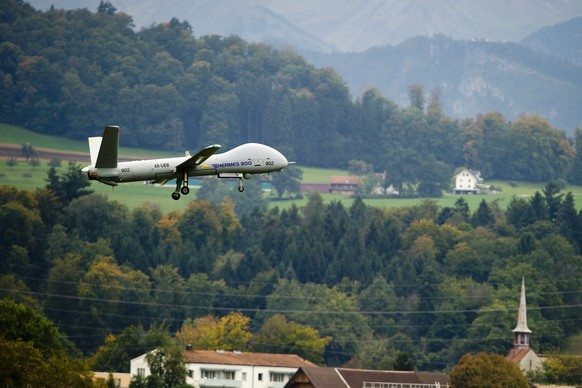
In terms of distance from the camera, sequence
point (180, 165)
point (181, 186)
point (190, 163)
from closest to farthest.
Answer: point (190, 163)
point (180, 165)
point (181, 186)

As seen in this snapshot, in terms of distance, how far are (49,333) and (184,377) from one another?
83.3 feet

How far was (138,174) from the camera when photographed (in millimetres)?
72938

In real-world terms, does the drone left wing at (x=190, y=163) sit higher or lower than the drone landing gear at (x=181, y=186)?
higher

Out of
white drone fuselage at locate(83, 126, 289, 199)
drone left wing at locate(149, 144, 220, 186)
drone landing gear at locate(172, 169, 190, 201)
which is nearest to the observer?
white drone fuselage at locate(83, 126, 289, 199)

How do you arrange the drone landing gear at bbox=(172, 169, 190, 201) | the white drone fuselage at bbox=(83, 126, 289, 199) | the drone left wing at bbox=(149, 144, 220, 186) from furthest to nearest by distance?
the drone landing gear at bbox=(172, 169, 190, 201), the drone left wing at bbox=(149, 144, 220, 186), the white drone fuselage at bbox=(83, 126, 289, 199)

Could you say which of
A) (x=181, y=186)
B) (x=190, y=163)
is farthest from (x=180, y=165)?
(x=181, y=186)

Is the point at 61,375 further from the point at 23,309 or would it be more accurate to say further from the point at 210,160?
the point at 210,160

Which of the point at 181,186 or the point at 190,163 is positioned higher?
the point at 190,163

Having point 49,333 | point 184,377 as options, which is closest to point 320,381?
point 184,377

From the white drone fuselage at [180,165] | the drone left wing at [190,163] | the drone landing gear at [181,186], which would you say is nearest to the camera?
the white drone fuselage at [180,165]

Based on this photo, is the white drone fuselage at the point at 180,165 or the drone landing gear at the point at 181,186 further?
the drone landing gear at the point at 181,186

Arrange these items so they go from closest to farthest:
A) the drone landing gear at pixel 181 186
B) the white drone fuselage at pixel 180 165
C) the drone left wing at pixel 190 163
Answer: the white drone fuselage at pixel 180 165, the drone left wing at pixel 190 163, the drone landing gear at pixel 181 186

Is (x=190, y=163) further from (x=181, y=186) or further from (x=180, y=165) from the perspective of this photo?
(x=181, y=186)

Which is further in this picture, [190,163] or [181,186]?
[181,186]
